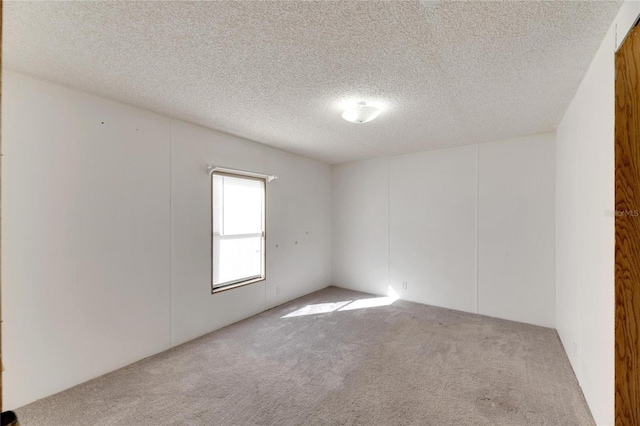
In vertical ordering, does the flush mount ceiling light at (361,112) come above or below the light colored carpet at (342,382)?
above

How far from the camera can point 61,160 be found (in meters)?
2.58

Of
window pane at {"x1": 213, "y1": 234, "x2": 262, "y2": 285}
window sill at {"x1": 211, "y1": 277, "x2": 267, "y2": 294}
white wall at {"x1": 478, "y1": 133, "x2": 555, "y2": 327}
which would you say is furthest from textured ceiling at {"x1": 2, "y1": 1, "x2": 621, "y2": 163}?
window sill at {"x1": 211, "y1": 277, "x2": 267, "y2": 294}

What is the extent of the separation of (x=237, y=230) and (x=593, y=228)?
3572mm

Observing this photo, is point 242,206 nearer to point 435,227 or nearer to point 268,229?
point 268,229

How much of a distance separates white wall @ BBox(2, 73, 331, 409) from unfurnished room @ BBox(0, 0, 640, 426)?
Answer: 2cm

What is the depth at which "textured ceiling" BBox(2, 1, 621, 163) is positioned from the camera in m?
1.76

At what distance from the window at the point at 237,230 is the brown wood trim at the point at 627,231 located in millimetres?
3555

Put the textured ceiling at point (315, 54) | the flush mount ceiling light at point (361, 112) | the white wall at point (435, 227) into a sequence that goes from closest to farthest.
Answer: the textured ceiling at point (315, 54) < the flush mount ceiling light at point (361, 112) < the white wall at point (435, 227)

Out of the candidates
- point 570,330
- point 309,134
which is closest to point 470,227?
point 570,330

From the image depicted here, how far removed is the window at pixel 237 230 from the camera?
385cm

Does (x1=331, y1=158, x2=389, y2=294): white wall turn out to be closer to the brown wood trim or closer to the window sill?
the window sill

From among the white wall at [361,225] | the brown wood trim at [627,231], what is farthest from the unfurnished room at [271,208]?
the white wall at [361,225]

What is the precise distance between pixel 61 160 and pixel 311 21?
2315mm

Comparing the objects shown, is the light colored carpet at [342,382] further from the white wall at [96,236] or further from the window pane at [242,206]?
the window pane at [242,206]
